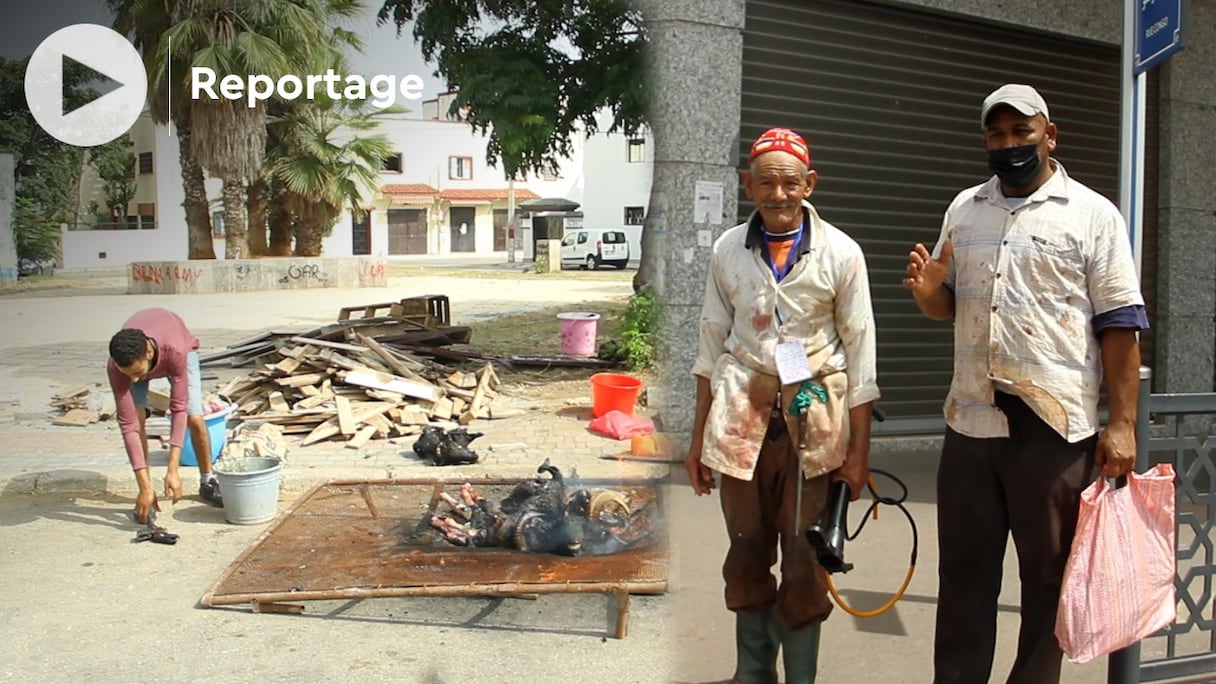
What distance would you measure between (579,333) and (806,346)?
7.98m

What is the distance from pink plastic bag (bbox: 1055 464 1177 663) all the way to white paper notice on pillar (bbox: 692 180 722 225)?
3556 mm

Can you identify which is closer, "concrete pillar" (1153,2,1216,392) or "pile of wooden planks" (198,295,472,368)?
"concrete pillar" (1153,2,1216,392)

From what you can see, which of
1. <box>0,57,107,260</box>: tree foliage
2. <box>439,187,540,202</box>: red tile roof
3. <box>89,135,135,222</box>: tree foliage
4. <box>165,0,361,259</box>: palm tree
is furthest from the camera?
<box>89,135,135,222</box>: tree foliage

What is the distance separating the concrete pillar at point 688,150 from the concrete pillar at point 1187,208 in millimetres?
4349

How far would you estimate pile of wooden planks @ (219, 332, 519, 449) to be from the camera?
26.6 ft

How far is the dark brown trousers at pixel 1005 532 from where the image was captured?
2781 mm

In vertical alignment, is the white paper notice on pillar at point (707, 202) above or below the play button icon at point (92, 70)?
below

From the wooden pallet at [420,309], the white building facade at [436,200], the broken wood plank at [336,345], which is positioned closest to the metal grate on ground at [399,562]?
the white building facade at [436,200]

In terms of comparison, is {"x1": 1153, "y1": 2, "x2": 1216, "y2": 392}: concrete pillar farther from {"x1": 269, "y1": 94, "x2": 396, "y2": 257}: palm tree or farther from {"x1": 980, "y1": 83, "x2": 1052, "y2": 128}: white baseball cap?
{"x1": 269, "y1": 94, "x2": 396, "y2": 257}: palm tree

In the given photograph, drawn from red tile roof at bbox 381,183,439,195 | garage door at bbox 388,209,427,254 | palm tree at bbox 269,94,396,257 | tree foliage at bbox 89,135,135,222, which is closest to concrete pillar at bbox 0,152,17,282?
tree foliage at bbox 89,135,135,222

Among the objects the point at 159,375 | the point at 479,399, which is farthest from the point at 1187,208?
the point at 159,375

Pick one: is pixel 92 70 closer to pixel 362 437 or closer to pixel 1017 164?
pixel 362 437

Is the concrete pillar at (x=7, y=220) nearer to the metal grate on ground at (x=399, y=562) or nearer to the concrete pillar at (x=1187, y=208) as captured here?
the metal grate on ground at (x=399, y=562)

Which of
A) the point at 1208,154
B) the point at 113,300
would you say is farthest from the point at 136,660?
the point at 113,300
